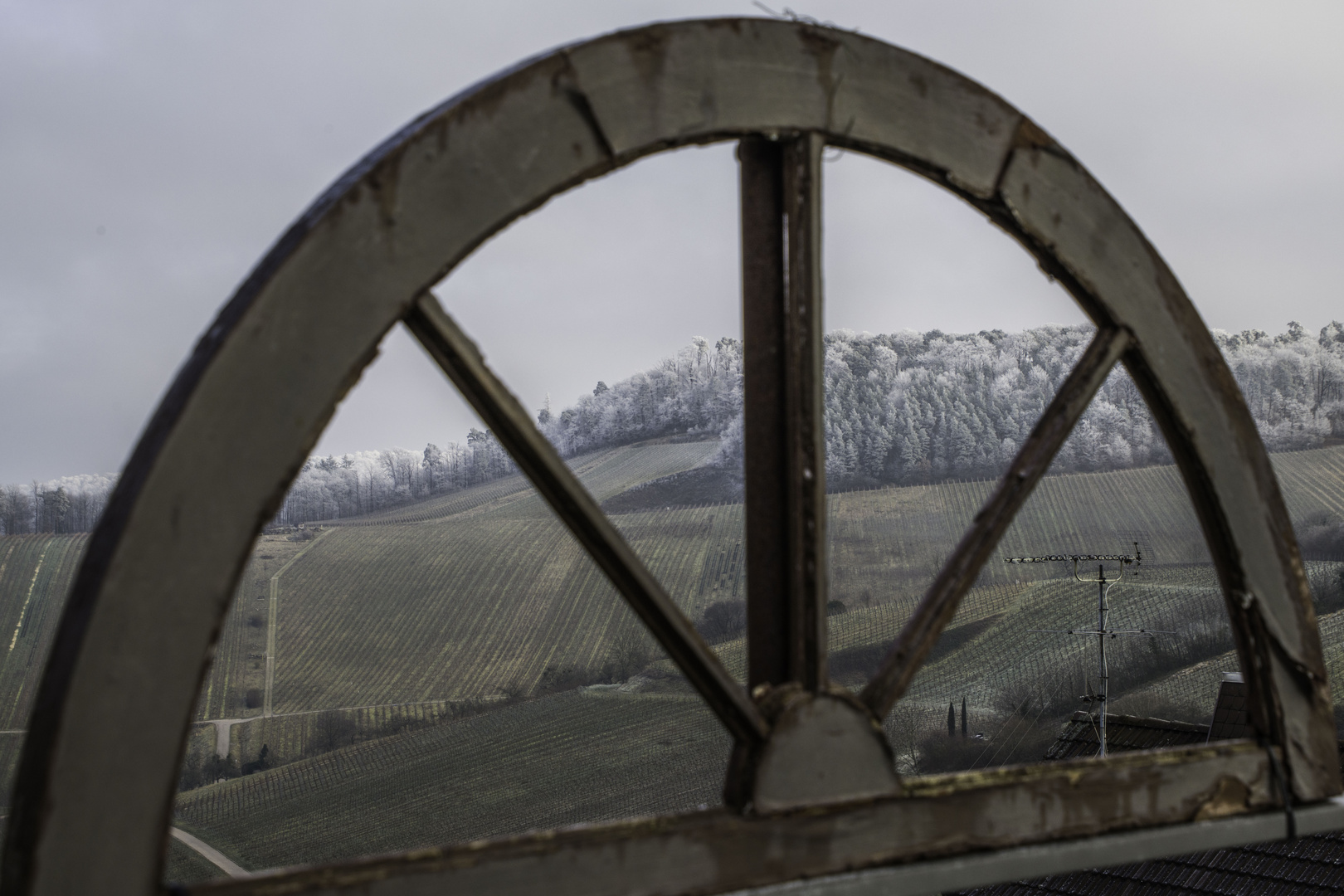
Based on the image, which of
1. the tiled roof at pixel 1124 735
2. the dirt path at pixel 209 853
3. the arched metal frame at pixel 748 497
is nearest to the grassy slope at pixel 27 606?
the dirt path at pixel 209 853

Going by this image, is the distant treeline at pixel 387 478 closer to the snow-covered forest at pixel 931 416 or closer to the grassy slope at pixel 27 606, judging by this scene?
the snow-covered forest at pixel 931 416

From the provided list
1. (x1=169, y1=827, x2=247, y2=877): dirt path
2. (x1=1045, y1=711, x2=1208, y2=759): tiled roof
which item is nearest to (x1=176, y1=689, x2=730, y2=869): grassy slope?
(x1=169, y1=827, x2=247, y2=877): dirt path

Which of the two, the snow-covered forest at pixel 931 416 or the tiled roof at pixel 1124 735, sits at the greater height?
the snow-covered forest at pixel 931 416

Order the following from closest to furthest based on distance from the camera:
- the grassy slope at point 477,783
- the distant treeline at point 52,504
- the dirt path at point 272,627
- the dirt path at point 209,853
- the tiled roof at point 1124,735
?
the tiled roof at point 1124,735, the dirt path at point 209,853, the grassy slope at point 477,783, the dirt path at point 272,627, the distant treeline at point 52,504

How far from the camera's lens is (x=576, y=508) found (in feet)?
4.33

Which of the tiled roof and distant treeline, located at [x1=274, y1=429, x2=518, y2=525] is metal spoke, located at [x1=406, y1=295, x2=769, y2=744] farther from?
distant treeline, located at [x1=274, y1=429, x2=518, y2=525]

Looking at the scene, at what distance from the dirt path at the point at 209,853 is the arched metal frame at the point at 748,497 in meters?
32.4

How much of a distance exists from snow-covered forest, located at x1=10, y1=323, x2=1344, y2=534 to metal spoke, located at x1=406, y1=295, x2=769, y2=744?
126 ft

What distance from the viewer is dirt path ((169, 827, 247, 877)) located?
29.1 metres

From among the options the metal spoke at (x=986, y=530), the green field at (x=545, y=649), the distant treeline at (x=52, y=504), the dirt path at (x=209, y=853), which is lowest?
the dirt path at (x=209, y=853)

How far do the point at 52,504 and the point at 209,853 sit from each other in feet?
51.4

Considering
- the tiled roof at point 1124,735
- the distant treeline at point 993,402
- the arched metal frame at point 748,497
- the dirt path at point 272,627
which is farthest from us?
the distant treeline at point 993,402

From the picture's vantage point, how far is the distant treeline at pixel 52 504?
36.1 metres

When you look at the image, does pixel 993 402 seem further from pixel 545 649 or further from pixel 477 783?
pixel 477 783
